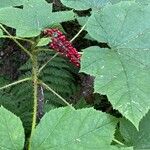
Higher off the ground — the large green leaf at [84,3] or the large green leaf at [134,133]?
the large green leaf at [84,3]

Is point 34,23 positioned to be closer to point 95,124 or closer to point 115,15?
point 115,15

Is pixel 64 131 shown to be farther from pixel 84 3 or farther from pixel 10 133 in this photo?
pixel 84 3

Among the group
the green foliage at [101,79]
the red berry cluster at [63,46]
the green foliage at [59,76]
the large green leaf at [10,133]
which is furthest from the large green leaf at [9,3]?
the green foliage at [59,76]

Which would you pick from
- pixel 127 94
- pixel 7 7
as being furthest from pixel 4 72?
pixel 127 94

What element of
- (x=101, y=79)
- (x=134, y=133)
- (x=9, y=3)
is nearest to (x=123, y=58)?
(x=101, y=79)

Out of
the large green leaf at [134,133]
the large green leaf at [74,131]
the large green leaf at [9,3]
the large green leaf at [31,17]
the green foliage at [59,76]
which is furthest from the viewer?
the green foliage at [59,76]

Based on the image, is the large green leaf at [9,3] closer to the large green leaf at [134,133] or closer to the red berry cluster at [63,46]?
the red berry cluster at [63,46]

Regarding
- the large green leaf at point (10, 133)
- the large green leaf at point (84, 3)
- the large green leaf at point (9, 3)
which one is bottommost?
the large green leaf at point (10, 133)
